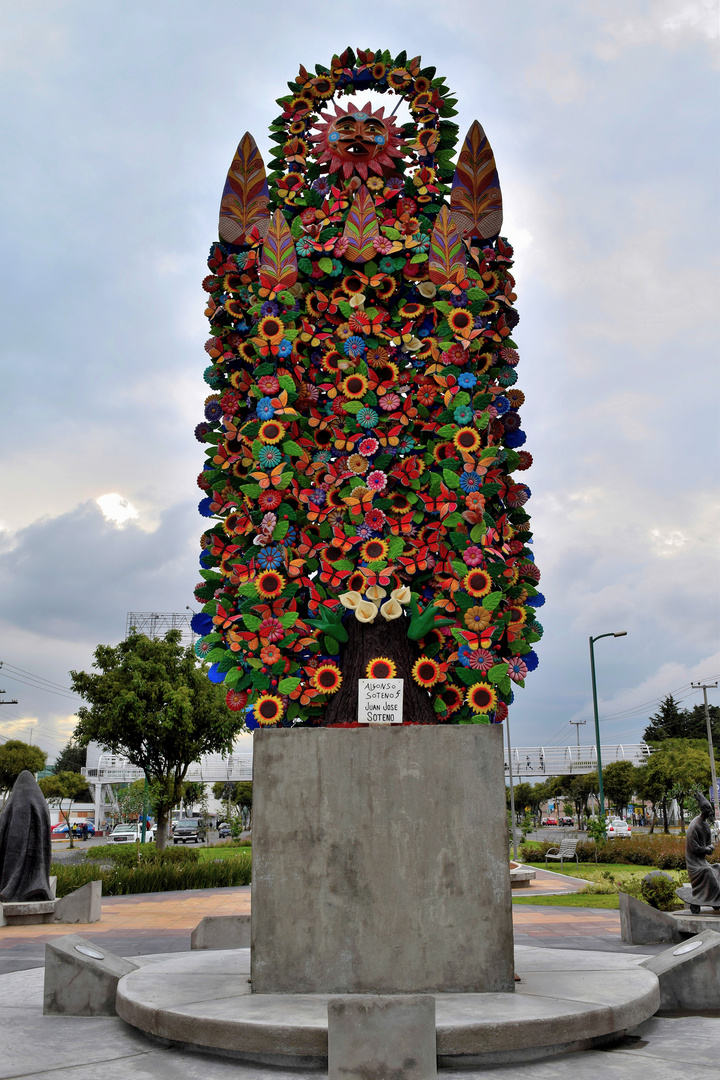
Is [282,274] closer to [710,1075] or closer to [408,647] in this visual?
[408,647]

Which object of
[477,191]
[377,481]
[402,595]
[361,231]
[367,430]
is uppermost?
[477,191]

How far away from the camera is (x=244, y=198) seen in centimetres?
829

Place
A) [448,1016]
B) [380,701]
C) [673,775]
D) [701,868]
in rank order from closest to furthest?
1. [448,1016]
2. [380,701]
3. [701,868]
4. [673,775]

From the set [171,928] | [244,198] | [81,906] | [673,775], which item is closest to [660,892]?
[171,928]

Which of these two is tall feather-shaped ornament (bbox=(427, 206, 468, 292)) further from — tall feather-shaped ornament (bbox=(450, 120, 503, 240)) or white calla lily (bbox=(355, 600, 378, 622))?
white calla lily (bbox=(355, 600, 378, 622))

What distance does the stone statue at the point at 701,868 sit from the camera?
11.9 meters

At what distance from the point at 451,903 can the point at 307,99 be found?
24.5 ft

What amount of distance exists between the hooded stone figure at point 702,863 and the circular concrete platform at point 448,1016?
618 centimetres

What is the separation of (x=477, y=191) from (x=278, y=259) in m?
1.99

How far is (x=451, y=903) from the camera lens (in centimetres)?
607

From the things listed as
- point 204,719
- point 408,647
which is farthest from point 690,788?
point 408,647

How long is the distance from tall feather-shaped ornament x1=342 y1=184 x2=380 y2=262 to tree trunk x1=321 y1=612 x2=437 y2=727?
10.6 feet

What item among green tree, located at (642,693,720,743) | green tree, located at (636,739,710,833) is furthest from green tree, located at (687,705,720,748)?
green tree, located at (636,739,710,833)

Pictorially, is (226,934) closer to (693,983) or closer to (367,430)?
(693,983)
